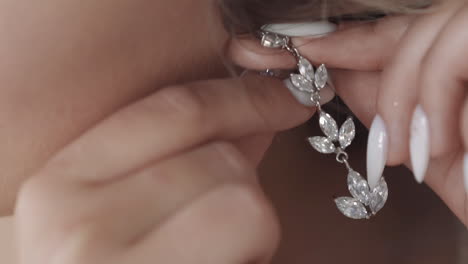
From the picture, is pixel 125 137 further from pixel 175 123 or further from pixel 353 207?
pixel 353 207

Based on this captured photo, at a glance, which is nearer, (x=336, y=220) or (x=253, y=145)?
(x=253, y=145)

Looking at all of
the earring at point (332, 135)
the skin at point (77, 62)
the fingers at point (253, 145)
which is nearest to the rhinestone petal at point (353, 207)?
the earring at point (332, 135)

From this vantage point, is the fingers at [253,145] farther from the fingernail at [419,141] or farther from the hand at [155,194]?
the fingernail at [419,141]

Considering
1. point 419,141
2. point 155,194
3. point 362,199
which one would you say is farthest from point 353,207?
point 155,194

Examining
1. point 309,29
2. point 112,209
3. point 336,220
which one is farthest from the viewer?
point 336,220

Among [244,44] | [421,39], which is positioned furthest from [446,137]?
[244,44]

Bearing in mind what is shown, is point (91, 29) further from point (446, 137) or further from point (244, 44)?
point (446, 137)

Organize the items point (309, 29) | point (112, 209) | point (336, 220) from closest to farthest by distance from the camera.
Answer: point (112, 209) → point (309, 29) → point (336, 220)

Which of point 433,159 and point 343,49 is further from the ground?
point 343,49
